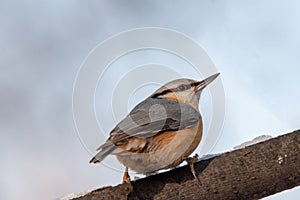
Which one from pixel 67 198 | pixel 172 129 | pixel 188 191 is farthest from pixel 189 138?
pixel 67 198

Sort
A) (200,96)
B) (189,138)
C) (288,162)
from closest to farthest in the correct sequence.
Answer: (288,162)
(189,138)
(200,96)

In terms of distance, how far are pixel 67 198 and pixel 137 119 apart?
1.08 ft

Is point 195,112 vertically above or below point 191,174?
above

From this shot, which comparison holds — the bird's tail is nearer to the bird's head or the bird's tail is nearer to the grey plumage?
the grey plumage

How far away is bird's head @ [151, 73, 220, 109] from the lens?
1.32 meters

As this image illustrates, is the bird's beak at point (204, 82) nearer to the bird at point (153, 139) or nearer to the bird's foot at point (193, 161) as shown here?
the bird at point (153, 139)

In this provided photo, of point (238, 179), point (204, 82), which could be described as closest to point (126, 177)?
point (238, 179)

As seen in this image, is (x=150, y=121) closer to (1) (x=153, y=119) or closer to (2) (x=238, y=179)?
(1) (x=153, y=119)

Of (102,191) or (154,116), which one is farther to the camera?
(154,116)

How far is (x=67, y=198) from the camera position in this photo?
3.93 feet

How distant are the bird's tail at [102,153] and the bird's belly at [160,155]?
1.7 inches

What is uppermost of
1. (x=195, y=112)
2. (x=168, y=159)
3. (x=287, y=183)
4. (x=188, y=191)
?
(x=195, y=112)

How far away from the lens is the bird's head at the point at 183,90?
1323mm

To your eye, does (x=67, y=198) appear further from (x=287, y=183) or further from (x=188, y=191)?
(x=287, y=183)
